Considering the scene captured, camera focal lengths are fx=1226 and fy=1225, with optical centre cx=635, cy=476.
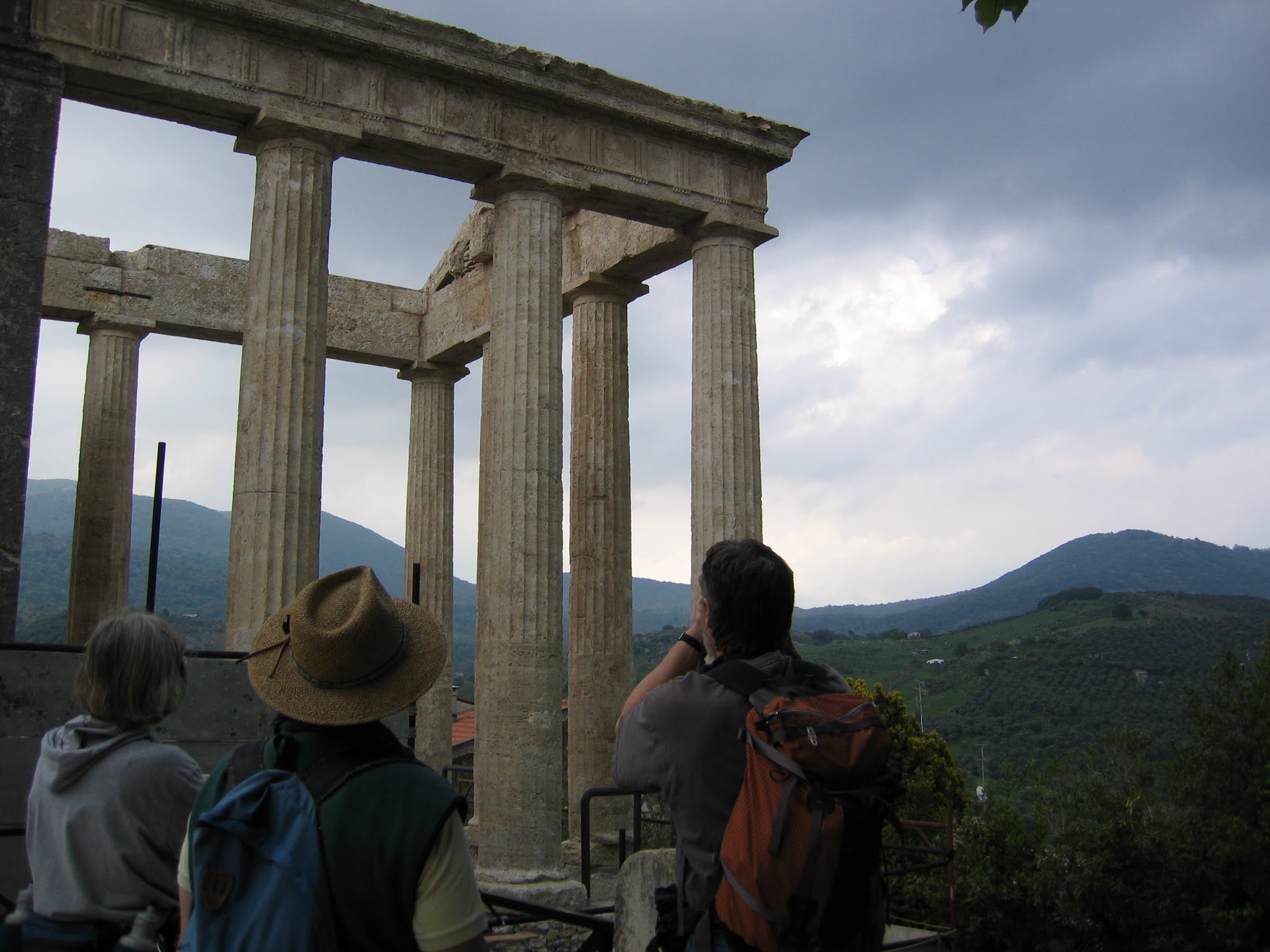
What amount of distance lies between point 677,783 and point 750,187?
1532 centimetres

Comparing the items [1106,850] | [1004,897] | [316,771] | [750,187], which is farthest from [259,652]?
[1106,850]

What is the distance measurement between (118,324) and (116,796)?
18.0m

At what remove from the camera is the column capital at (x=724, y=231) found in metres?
17.5

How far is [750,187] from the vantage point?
17.9 meters

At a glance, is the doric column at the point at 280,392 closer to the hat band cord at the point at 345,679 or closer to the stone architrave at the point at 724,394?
the stone architrave at the point at 724,394

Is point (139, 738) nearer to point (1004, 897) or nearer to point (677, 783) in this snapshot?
point (677, 783)

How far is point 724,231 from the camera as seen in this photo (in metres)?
17.7

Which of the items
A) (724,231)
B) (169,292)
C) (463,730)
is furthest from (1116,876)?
(169,292)

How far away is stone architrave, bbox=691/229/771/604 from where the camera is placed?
17.1 m

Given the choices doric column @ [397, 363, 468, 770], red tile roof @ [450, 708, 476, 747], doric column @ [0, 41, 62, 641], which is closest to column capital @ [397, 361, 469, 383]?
doric column @ [397, 363, 468, 770]

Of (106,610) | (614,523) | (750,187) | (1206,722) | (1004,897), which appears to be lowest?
(1004,897)

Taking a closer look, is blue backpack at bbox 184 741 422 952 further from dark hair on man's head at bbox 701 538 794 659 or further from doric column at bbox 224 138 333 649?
doric column at bbox 224 138 333 649

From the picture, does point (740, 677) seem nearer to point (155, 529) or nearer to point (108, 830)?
point (108, 830)

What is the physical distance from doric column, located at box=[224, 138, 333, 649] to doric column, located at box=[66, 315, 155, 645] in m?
7.12
